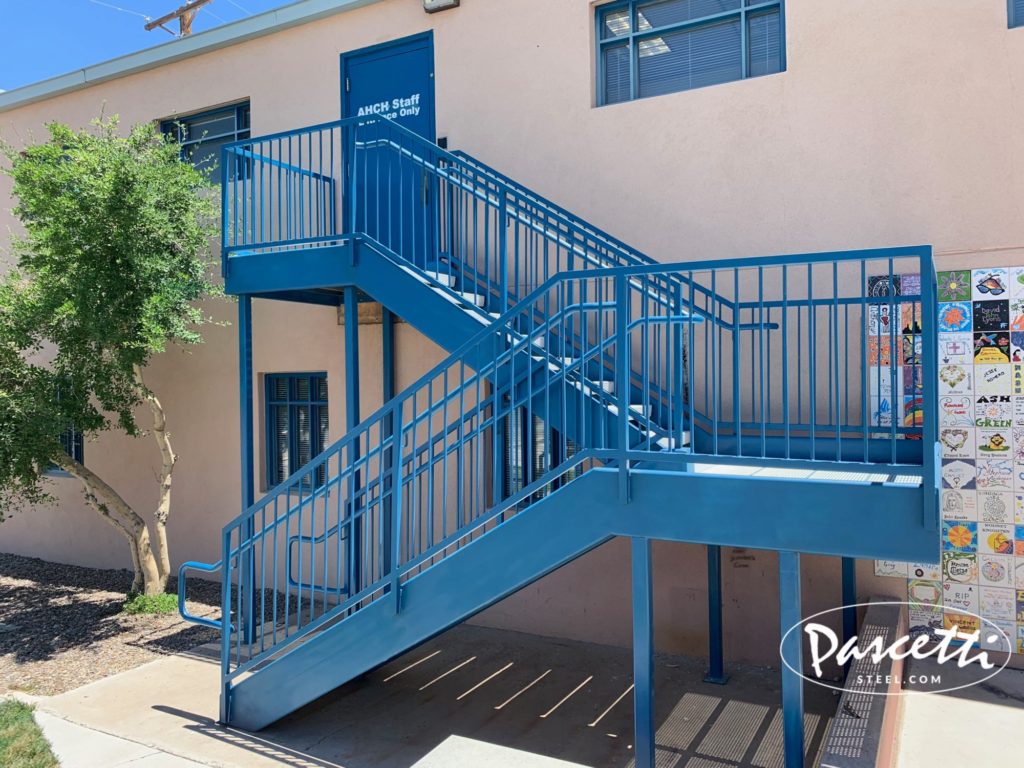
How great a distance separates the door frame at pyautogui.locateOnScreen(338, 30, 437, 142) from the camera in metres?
7.47

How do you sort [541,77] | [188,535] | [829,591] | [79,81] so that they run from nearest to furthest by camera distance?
[829,591], [541,77], [188,535], [79,81]

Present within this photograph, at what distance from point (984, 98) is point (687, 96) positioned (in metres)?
2.07

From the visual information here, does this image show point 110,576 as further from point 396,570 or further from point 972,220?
point 972,220

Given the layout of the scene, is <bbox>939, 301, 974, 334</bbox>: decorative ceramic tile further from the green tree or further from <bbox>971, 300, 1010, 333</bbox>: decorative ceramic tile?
the green tree

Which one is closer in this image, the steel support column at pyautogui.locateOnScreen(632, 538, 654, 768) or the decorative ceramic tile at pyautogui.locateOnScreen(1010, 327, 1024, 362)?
the steel support column at pyautogui.locateOnScreen(632, 538, 654, 768)

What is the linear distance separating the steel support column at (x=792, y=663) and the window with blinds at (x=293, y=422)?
5307 millimetres

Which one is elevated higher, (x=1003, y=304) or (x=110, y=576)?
(x=1003, y=304)

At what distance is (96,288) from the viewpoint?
6.64 meters

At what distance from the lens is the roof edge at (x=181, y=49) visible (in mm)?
7961

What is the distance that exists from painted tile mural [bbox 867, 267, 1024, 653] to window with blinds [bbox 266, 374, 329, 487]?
5245 mm

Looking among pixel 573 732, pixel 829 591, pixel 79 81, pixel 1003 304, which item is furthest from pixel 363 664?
pixel 79 81

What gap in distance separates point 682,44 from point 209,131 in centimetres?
549

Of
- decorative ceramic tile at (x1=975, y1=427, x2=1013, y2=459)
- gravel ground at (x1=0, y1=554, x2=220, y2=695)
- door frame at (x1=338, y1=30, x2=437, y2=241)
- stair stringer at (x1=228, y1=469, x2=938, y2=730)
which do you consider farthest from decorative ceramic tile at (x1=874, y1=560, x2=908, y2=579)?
gravel ground at (x1=0, y1=554, x2=220, y2=695)

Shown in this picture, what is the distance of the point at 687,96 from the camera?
20.5 ft
